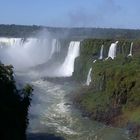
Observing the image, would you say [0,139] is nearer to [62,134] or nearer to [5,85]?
[5,85]

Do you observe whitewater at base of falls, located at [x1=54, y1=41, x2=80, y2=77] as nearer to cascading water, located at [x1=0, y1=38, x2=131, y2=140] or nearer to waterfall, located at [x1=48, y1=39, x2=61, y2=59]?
cascading water, located at [x1=0, y1=38, x2=131, y2=140]

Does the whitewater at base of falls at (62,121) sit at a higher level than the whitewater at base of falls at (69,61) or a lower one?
lower

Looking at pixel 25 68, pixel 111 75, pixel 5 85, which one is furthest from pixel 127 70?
pixel 25 68

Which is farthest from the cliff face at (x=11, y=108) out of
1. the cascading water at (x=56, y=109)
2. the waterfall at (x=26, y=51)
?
the waterfall at (x=26, y=51)

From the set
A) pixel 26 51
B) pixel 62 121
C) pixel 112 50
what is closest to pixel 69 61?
pixel 112 50

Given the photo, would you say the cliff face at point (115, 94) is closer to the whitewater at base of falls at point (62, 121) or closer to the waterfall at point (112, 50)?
the whitewater at base of falls at point (62, 121)

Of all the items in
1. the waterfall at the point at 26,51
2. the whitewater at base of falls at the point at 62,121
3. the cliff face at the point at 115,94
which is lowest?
the whitewater at base of falls at the point at 62,121
